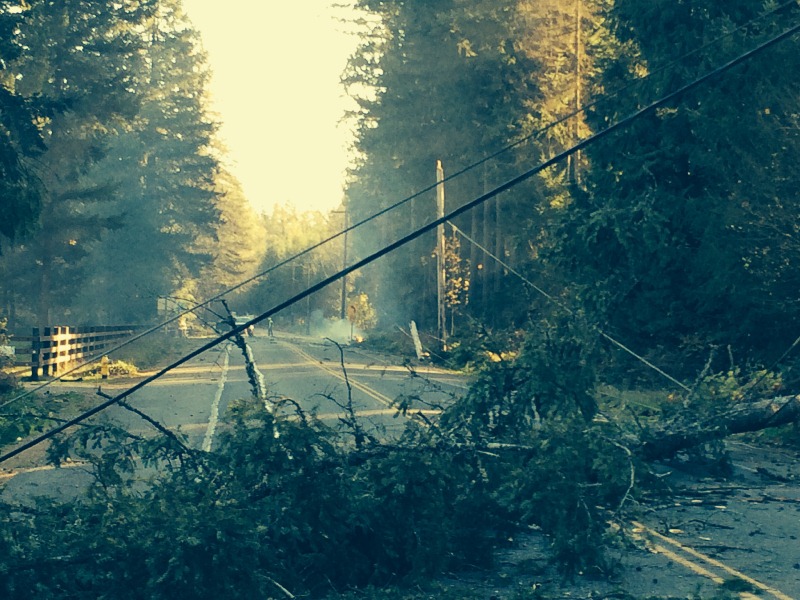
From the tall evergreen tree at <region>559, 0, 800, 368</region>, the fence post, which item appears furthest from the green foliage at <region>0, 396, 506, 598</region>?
the fence post

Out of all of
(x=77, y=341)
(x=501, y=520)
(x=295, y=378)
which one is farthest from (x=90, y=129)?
(x=501, y=520)

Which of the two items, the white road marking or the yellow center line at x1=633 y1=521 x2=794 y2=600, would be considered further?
the white road marking

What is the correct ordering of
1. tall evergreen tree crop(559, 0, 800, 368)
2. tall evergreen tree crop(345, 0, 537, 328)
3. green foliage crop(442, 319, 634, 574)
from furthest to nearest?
1. tall evergreen tree crop(345, 0, 537, 328)
2. tall evergreen tree crop(559, 0, 800, 368)
3. green foliage crop(442, 319, 634, 574)

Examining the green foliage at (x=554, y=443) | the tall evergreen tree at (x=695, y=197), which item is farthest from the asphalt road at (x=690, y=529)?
the tall evergreen tree at (x=695, y=197)

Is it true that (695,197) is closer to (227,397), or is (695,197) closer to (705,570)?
(227,397)

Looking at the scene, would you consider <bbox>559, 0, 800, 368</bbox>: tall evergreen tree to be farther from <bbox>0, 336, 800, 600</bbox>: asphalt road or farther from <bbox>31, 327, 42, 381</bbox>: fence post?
<bbox>31, 327, 42, 381</bbox>: fence post

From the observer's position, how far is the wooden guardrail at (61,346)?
1106 inches

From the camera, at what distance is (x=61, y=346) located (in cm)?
3067

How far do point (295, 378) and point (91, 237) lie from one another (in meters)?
17.6

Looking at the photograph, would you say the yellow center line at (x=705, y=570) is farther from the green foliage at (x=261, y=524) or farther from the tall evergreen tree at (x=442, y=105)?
the tall evergreen tree at (x=442, y=105)

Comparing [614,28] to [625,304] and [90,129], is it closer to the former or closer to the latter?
[625,304]

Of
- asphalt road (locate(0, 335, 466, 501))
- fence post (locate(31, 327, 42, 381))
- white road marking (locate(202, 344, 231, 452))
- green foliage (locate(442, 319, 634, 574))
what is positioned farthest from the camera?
fence post (locate(31, 327, 42, 381))

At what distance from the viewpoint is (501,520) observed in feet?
28.1

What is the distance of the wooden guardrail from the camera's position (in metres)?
28.1
